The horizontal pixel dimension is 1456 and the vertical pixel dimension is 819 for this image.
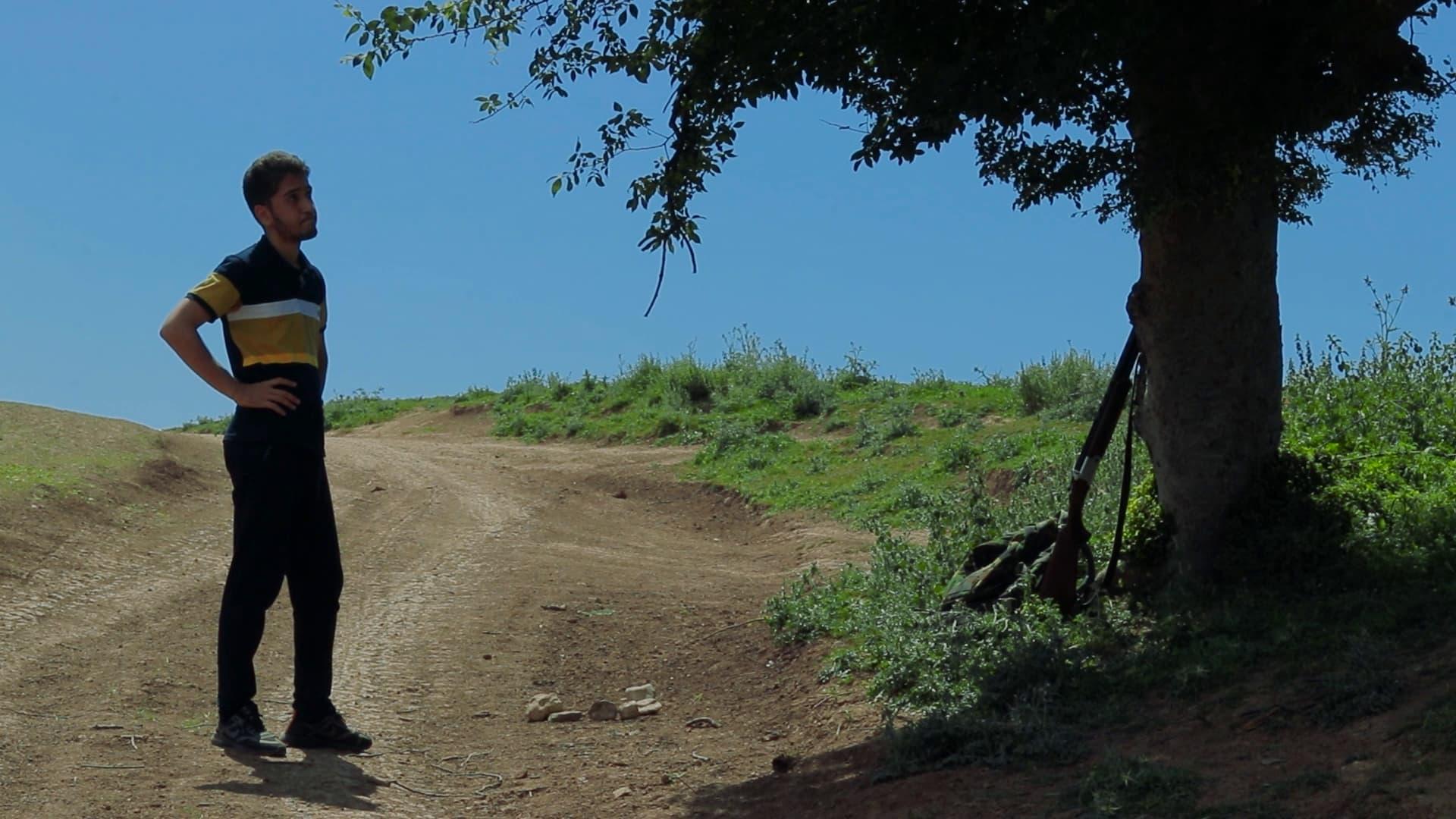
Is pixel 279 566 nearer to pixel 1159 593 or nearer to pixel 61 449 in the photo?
pixel 1159 593

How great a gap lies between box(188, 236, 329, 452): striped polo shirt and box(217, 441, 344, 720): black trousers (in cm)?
8

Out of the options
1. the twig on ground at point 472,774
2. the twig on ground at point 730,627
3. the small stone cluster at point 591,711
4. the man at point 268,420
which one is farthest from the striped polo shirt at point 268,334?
the twig on ground at point 730,627

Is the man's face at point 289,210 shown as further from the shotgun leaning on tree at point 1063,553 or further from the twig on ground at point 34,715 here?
the shotgun leaning on tree at point 1063,553

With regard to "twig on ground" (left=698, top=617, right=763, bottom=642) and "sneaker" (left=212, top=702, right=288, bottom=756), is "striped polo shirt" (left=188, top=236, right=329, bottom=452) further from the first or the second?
"twig on ground" (left=698, top=617, right=763, bottom=642)

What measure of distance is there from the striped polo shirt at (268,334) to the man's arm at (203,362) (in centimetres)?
7

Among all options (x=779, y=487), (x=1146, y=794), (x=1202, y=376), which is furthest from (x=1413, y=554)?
(x=779, y=487)

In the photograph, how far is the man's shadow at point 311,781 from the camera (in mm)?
5012

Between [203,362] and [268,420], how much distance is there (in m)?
0.32

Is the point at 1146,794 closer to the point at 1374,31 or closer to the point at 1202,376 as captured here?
the point at 1202,376

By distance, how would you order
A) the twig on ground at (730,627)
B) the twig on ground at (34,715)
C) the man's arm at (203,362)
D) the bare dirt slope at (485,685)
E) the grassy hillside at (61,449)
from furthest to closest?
the grassy hillside at (61,449) < the twig on ground at (730,627) < the twig on ground at (34,715) < the man's arm at (203,362) < the bare dirt slope at (485,685)

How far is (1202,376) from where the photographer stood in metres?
6.60

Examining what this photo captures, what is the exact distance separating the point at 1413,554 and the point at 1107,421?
144 centimetres

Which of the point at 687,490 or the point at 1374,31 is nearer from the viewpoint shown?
the point at 1374,31

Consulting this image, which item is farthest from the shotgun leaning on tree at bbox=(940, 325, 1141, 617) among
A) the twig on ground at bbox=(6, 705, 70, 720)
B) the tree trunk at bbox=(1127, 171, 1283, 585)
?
the twig on ground at bbox=(6, 705, 70, 720)
